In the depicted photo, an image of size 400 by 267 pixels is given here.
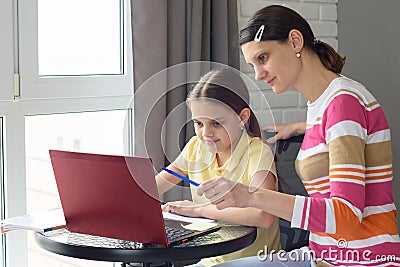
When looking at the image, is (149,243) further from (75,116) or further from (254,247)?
(75,116)

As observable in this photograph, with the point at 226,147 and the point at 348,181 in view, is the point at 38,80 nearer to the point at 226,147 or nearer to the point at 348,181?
the point at 226,147

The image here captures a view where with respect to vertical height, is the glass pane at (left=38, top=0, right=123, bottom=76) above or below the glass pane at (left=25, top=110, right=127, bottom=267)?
above

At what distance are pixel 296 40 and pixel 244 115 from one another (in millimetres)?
237

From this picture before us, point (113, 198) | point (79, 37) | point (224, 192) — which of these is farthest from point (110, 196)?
point (79, 37)

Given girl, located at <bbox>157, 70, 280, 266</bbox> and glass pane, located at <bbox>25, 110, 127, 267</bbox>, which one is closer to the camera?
girl, located at <bbox>157, 70, 280, 266</bbox>

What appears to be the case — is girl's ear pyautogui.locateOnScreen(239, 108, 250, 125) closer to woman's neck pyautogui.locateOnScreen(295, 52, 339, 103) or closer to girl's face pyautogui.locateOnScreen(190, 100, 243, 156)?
girl's face pyautogui.locateOnScreen(190, 100, 243, 156)

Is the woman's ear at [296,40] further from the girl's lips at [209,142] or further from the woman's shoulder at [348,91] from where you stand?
the girl's lips at [209,142]

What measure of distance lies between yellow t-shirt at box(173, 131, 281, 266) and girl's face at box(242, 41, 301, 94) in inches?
6.6

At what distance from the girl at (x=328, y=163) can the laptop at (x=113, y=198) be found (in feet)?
0.45

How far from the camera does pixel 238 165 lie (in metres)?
1.93

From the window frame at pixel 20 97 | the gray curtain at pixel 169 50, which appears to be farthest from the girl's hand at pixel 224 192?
the window frame at pixel 20 97

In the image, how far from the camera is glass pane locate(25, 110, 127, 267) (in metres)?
2.35

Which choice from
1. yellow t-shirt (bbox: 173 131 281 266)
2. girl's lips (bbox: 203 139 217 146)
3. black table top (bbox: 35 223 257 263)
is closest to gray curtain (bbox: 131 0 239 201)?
yellow t-shirt (bbox: 173 131 281 266)

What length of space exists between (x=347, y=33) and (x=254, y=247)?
4.49 feet
